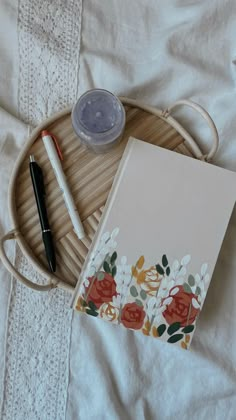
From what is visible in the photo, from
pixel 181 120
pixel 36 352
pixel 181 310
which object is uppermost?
pixel 181 120

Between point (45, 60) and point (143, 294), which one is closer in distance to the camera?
point (143, 294)

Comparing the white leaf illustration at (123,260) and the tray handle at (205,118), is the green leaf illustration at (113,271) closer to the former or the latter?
the white leaf illustration at (123,260)

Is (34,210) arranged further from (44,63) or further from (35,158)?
(44,63)

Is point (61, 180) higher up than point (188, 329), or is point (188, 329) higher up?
point (61, 180)

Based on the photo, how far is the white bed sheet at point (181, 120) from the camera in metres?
0.63

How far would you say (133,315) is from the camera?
0.59 meters

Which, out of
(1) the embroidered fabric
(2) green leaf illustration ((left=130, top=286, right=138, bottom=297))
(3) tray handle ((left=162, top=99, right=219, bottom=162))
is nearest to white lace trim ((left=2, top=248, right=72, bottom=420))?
(1) the embroidered fabric

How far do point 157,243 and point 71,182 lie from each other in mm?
123

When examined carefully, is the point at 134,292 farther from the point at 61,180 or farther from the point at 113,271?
the point at 61,180

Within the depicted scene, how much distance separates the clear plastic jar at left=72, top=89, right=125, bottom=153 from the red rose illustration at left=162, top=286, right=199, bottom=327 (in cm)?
19

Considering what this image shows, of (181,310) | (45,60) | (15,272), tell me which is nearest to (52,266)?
(15,272)

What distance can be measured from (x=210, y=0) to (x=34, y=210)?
346 mm

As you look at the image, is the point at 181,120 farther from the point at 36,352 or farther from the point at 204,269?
the point at 36,352

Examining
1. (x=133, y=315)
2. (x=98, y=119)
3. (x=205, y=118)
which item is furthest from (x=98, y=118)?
(x=133, y=315)
